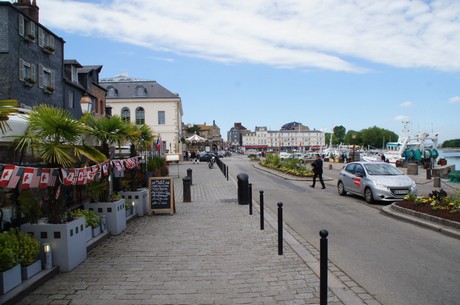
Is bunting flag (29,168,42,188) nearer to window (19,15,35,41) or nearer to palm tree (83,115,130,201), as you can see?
palm tree (83,115,130,201)

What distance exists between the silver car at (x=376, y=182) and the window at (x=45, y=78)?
19996 mm

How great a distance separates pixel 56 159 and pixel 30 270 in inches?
69.8

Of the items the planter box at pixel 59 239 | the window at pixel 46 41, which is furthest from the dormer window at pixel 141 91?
the planter box at pixel 59 239

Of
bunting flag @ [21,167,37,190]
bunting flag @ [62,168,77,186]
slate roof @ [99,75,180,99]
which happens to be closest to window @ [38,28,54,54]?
bunting flag @ [62,168,77,186]

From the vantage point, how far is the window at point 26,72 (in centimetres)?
2306

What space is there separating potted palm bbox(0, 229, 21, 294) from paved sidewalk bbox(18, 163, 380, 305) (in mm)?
295

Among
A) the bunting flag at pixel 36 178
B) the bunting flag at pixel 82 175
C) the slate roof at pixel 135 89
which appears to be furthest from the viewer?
the slate roof at pixel 135 89

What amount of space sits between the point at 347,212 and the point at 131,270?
817 centimetres

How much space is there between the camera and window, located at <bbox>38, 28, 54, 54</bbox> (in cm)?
2588

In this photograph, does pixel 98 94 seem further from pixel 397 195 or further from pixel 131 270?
pixel 131 270

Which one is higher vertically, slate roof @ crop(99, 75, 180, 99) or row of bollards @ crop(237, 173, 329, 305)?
slate roof @ crop(99, 75, 180, 99)

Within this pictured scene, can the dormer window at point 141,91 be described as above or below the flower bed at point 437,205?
above

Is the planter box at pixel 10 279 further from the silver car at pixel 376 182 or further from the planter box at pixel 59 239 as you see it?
the silver car at pixel 376 182

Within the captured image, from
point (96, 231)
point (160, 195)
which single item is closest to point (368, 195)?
point (160, 195)
